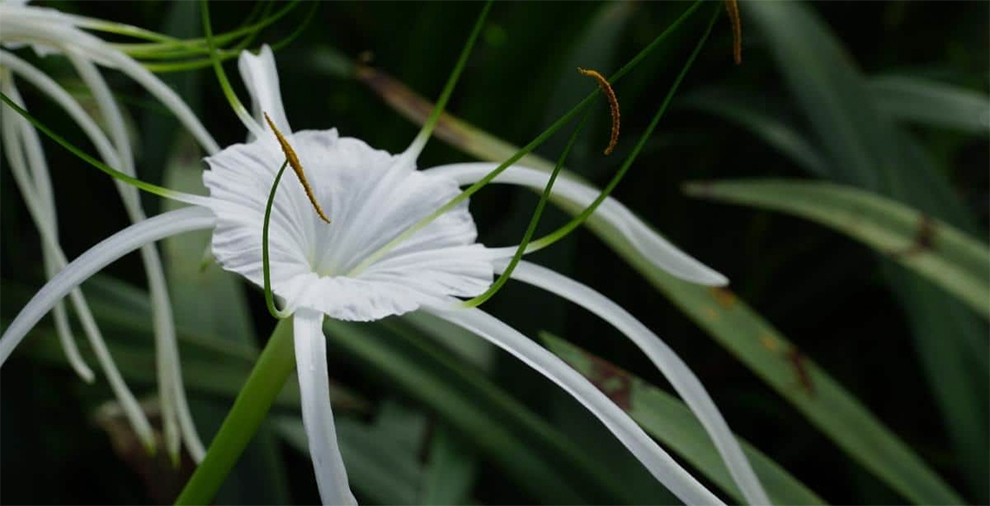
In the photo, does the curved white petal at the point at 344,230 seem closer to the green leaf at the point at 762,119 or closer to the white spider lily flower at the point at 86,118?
the white spider lily flower at the point at 86,118

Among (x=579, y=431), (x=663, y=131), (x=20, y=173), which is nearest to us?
(x=20, y=173)

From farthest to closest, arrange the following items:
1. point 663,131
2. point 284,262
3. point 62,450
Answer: point 663,131
point 62,450
point 284,262

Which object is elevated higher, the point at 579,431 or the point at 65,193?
the point at 65,193

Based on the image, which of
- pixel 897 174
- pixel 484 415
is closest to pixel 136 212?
pixel 484 415

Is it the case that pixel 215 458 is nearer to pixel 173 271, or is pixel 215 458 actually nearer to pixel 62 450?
pixel 173 271

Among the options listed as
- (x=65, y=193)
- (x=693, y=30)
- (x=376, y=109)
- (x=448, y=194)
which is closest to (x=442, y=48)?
(x=376, y=109)

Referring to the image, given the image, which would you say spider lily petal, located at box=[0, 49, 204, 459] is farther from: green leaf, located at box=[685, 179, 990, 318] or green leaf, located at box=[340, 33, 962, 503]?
green leaf, located at box=[685, 179, 990, 318]

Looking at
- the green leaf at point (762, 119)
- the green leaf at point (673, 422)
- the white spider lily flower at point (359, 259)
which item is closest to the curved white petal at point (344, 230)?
the white spider lily flower at point (359, 259)

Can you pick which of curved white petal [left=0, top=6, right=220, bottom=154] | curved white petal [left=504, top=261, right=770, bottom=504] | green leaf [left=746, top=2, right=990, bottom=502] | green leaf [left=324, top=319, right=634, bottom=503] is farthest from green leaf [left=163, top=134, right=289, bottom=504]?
green leaf [left=746, top=2, right=990, bottom=502]
